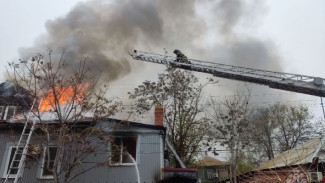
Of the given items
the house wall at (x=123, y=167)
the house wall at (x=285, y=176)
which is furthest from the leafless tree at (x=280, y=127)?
the house wall at (x=123, y=167)

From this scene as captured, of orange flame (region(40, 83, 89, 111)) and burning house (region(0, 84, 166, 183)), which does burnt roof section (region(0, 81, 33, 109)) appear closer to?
burning house (region(0, 84, 166, 183))

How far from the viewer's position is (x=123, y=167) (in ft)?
42.4

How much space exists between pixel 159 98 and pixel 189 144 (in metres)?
5.55

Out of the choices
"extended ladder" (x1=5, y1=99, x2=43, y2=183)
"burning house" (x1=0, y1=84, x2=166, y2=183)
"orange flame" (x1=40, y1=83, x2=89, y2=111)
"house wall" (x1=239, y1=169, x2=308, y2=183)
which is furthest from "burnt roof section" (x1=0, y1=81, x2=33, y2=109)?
"house wall" (x1=239, y1=169, x2=308, y2=183)

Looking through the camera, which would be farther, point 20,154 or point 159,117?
point 159,117

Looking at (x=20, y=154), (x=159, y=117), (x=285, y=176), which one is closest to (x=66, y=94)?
(x=20, y=154)

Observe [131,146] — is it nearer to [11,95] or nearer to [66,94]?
[66,94]

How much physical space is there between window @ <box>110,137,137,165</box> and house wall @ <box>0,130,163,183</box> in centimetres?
33

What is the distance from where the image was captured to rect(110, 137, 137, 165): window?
13172mm

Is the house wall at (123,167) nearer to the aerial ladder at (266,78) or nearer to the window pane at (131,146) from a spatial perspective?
the window pane at (131,146)

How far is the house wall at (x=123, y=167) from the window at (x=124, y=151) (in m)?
0.33

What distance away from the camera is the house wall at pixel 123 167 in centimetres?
1273

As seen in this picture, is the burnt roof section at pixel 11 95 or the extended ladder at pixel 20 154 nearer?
the extended ladder at pixel 20 154

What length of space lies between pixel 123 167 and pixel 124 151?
879 mm
